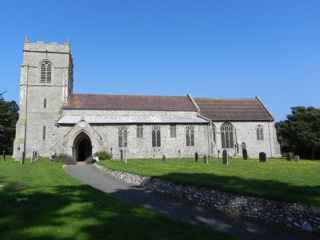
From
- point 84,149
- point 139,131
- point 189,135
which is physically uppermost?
point 139,131

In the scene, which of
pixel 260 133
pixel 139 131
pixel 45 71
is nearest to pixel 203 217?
pixel 139 131

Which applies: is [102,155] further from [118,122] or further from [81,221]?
[81,221]

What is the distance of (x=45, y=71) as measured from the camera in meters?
44.6

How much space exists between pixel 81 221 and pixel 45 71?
40322mm

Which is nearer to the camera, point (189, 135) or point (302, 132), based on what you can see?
point (189, 135)

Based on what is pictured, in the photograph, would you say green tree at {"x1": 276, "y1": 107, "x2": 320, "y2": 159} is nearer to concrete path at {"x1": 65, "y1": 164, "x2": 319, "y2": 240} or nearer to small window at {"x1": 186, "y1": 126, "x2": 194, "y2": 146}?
small window at {"x1": 186, "y1": 126, "x2": 194, "y2": 146}

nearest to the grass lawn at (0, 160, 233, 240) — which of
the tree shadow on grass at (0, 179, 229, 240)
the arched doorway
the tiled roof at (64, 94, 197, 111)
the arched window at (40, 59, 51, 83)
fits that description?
the tree shadow on grass at (0, 179, 229, 240)

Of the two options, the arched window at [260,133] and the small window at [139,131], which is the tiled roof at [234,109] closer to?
the arched window at [260,133]

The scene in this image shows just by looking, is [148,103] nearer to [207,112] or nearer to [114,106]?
[114,106]

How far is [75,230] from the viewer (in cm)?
761

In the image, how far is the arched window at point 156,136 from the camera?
42.6 meters

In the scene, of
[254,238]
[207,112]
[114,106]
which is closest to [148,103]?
[114,106]

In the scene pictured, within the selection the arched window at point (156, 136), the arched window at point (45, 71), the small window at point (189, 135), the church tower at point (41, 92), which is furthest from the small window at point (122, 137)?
the arched window at point (45, 71)

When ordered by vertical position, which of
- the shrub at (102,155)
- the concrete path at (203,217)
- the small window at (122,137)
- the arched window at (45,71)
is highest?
the arched window at (45,71)
